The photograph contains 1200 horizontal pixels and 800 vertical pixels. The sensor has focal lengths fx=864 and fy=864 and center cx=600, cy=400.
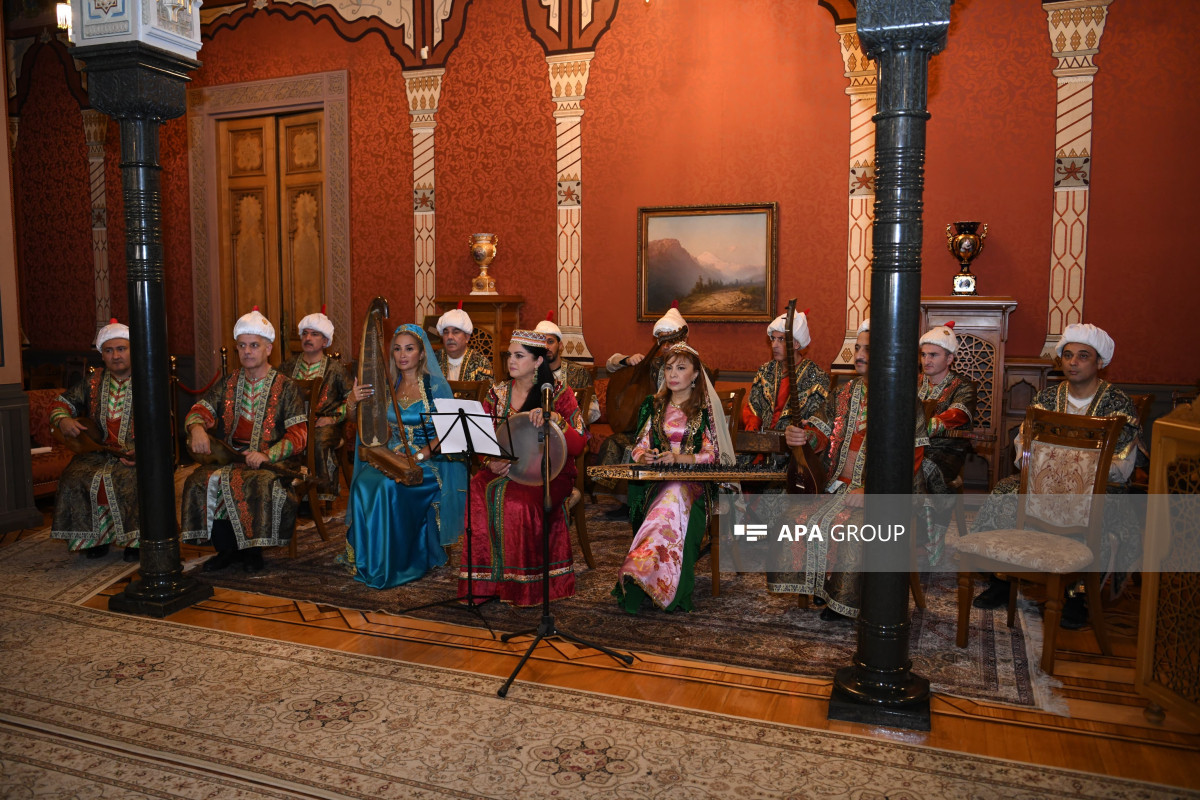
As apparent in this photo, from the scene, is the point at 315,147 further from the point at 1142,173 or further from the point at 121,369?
the point at 1142,173

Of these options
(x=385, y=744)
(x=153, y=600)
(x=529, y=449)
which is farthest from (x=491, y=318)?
(x=385, y=744)

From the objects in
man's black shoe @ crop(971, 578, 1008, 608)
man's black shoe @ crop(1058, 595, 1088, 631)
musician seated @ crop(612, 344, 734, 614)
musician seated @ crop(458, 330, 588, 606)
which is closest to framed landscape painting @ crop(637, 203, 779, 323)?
musician seated @ crop(612, 344, 734, 614)

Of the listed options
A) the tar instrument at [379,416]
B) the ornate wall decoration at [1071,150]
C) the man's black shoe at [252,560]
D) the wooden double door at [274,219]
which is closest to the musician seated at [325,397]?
the man's black shoe at [252,560]

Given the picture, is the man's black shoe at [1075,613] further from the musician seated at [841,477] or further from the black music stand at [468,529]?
the black music stand at [468,529]

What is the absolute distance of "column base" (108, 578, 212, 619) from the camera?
457cm

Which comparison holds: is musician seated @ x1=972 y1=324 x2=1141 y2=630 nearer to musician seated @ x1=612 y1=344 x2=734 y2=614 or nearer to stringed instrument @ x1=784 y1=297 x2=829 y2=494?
stringed instrument @ x1=784 y1=297 x2=829 y2=494

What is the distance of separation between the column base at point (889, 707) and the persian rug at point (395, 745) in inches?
5.1

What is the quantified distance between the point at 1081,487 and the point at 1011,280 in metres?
3.16

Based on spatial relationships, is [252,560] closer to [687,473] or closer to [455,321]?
[455,321]

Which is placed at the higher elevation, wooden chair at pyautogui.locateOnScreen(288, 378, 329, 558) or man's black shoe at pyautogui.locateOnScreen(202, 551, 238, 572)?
wooden chair at pyautogui.locateOnScreen(288, 378, 329, 558)

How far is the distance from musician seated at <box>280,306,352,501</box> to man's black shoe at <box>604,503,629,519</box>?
2.08 meters

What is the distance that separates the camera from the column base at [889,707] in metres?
3.30

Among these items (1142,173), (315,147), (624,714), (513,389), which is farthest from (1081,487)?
(315,147)

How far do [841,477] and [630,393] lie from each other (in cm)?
231
